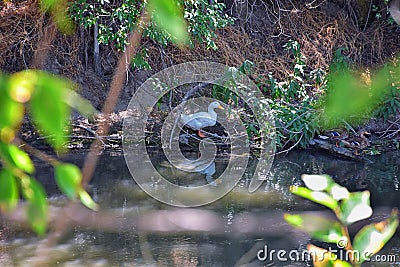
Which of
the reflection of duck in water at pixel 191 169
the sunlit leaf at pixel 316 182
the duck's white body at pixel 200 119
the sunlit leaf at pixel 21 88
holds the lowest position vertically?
the sunlit leaf at pixel 21 88

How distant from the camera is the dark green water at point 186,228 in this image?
3.35 m

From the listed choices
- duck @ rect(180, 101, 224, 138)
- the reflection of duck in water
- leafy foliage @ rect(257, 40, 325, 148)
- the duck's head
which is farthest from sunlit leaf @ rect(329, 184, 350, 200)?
the duck's head

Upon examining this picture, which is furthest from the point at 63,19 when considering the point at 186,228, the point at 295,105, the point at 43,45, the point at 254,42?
the point at 186,228

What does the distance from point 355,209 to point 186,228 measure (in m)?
Answer: 3.11

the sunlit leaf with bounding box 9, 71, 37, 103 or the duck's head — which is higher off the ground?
the duck's head

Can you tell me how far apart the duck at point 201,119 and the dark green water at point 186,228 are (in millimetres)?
808

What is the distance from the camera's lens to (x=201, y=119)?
570 centimetres

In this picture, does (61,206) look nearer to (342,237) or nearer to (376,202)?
(376,202)

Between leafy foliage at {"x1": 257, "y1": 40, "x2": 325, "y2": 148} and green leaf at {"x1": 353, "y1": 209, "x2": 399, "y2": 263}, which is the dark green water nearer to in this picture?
leafy foliage at {"x1": 257, "y1": 40, "x2": 325, "y2": 148}

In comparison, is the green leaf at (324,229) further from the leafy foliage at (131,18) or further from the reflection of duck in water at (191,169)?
the leafy foliage at (131,18)

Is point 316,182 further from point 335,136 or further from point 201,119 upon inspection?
point 335,136

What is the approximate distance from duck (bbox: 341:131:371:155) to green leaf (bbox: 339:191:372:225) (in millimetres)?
5085
